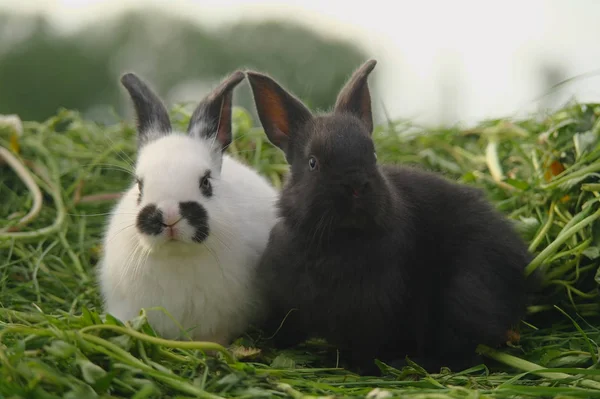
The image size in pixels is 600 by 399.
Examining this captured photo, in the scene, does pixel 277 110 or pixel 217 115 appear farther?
pixel 217 115

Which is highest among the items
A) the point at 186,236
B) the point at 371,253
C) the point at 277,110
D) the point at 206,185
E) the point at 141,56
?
the point at 141,56

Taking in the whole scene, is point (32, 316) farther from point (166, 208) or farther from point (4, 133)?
point (4, 133)

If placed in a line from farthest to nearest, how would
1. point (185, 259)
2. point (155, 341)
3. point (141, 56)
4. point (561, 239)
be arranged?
point (141, 56)
point (561, 239)
point (185, 259)
point (155, 341)

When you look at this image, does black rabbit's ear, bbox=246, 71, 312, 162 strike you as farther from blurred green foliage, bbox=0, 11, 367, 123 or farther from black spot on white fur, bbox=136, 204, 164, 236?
blurred green foliage, bbox=0, 11, 367, 123

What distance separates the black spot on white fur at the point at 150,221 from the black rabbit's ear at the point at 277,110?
20.9 inches

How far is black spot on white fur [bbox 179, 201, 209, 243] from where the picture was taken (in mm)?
2469

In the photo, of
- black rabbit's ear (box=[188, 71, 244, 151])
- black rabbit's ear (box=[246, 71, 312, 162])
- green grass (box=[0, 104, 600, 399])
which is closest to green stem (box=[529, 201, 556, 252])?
green grass (box=[0, 104, 600, 399])

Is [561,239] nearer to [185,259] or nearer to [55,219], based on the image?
[185,259]

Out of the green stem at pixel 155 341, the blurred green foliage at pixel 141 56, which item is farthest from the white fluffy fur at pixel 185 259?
the blurred green foliage at pixel 141 56

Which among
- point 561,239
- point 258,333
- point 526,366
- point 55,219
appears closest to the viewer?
point 526,366

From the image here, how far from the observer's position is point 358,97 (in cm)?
267

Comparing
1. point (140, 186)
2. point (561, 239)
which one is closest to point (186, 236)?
point (140, 186)

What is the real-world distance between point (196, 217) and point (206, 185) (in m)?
0.20

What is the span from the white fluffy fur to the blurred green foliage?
6.06 m
